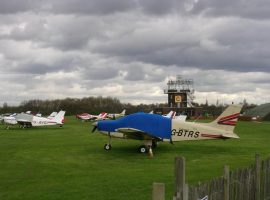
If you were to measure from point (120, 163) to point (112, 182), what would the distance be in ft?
14.9

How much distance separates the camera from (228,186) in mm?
7164

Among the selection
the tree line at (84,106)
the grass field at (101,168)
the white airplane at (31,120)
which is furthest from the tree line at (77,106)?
the grass field at (101,168)

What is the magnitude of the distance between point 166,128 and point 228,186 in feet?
49.1

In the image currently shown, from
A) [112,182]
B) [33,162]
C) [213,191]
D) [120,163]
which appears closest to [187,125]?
[120,163]

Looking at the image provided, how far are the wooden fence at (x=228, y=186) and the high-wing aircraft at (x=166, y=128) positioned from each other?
12.1m

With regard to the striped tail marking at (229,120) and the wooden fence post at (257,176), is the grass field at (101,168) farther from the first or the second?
the wooden fence post at (257,176)

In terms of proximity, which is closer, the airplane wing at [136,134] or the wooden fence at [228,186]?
the wooden fence at [228,186]

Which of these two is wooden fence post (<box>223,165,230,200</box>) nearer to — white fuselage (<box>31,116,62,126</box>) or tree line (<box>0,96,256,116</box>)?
white fuselage (<box>31,116,62,126</box>)

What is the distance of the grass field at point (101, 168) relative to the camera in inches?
469

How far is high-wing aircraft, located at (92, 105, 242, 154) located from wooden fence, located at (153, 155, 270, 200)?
12129 millimetres

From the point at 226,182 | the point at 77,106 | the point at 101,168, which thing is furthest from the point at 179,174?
the point at 77,106

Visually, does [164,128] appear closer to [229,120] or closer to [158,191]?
[229,120]

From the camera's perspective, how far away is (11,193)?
11.9 meters

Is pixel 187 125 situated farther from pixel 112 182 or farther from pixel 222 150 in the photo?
pixel 112 182
